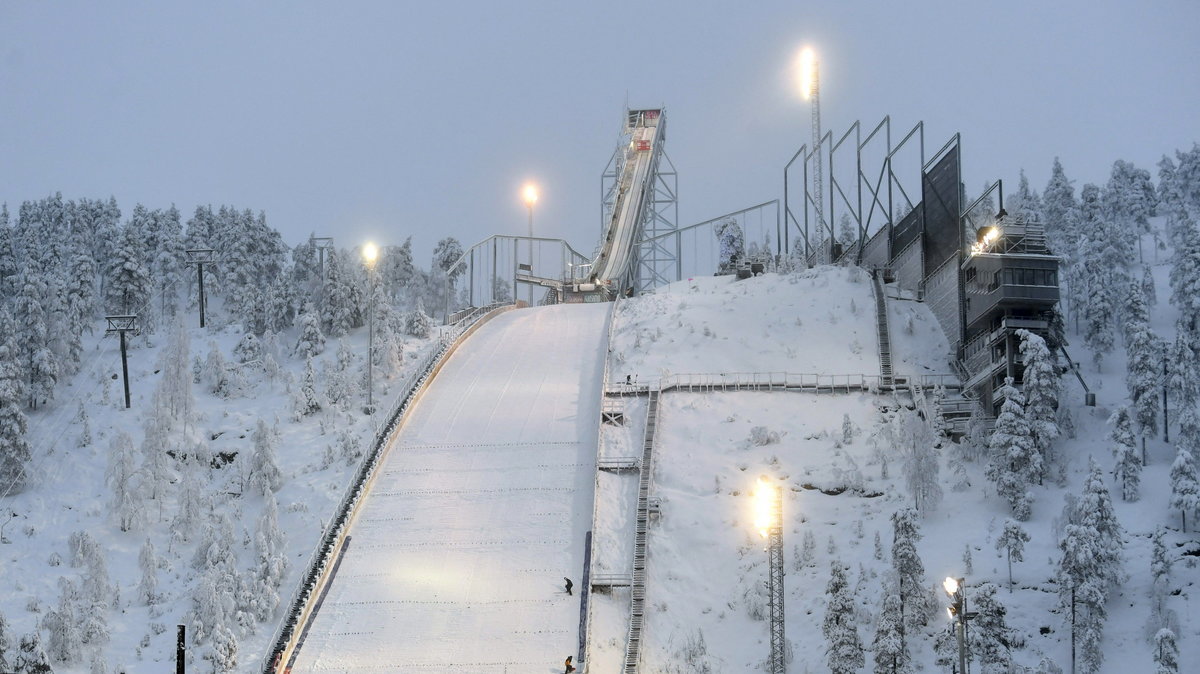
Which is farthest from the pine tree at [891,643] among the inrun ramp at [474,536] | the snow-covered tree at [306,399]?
the snow-covered tree at [306,399]

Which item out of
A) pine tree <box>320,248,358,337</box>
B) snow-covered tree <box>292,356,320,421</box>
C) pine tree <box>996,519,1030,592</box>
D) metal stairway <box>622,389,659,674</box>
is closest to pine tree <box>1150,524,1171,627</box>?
pine tree <box>996,519,1030,592</box>

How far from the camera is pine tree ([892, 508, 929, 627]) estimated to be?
35688mm

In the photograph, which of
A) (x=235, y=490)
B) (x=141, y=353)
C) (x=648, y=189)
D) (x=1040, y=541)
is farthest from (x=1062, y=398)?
(x=648, y=189)

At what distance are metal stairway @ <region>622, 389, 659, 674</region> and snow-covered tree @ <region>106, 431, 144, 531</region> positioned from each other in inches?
688

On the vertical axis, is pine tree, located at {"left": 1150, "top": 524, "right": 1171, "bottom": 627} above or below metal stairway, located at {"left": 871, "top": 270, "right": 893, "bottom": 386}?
below

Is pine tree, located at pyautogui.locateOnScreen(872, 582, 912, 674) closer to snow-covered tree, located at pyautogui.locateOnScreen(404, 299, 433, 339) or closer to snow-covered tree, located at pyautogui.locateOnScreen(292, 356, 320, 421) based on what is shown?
snow-covered tree, located at pyautogui.locateOnScreen(292, 356, 320, 421)

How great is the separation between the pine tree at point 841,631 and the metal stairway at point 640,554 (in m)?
5.62

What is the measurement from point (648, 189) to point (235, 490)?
57064 mm

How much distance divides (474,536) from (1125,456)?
20822mm

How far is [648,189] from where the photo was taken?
10038 centimetres

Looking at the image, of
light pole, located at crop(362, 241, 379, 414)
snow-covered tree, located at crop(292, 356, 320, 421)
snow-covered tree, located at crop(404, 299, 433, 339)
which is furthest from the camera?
snow-covered tree, located at crop(404, 299, 433, 339)

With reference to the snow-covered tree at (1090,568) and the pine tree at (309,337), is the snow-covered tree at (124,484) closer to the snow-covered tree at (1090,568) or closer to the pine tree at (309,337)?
the pine tree at (309,337)

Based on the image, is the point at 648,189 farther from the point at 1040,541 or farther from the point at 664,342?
the point at 1040,541

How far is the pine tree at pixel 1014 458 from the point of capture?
42.1 metres
